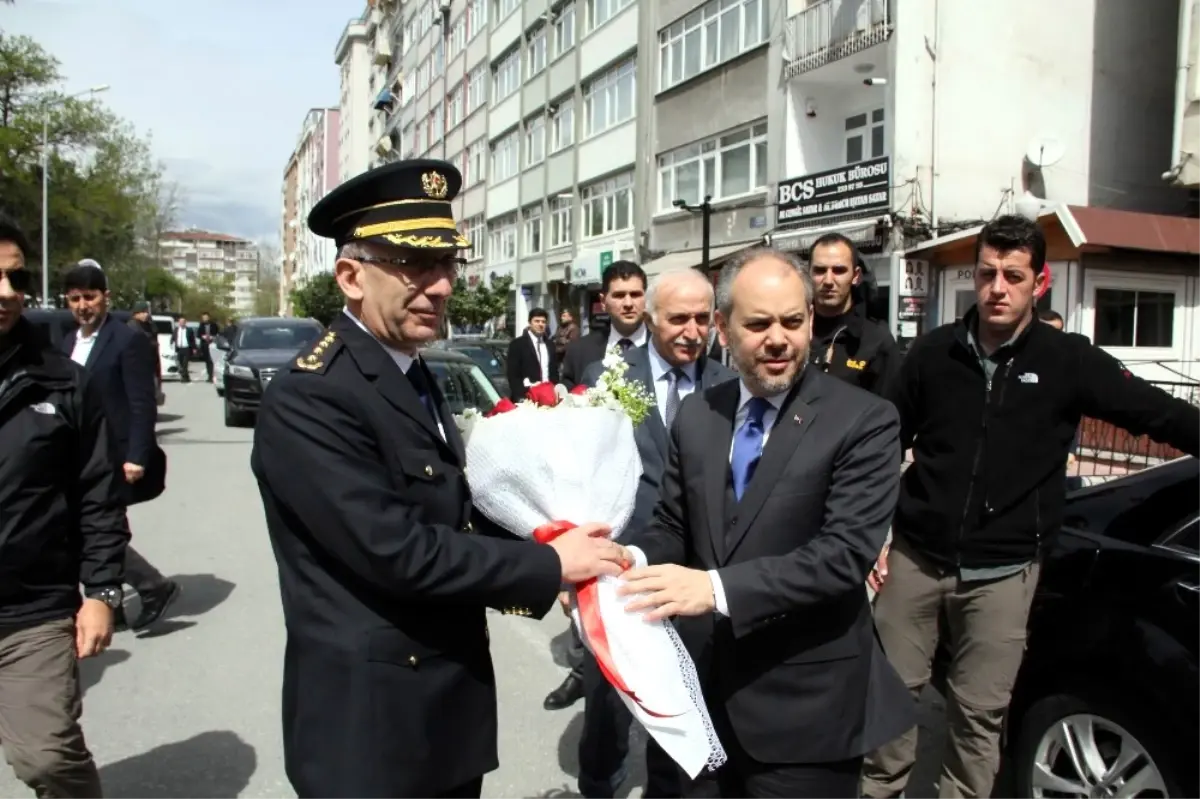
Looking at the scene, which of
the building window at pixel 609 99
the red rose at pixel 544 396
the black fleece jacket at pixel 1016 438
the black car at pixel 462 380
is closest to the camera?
the red rose at pixel 544 396

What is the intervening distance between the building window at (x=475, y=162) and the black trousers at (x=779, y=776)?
47.6 meters

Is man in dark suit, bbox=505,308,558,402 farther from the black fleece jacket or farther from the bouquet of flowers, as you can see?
the bouquet of flowers

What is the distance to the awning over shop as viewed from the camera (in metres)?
23.7

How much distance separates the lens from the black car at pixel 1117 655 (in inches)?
121

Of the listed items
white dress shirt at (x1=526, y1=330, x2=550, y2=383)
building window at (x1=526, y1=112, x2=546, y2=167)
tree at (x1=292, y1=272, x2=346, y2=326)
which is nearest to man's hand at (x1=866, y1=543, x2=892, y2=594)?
white dress shirt at (x1=526, y1=330, x2=550, y2=383)

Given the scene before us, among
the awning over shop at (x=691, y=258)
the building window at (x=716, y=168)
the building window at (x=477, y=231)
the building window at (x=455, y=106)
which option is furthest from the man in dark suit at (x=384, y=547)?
the building window at (x=455, y=106)

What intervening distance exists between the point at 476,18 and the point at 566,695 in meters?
49.9

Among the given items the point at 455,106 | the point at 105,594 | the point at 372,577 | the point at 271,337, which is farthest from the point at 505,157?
the point at 372,577

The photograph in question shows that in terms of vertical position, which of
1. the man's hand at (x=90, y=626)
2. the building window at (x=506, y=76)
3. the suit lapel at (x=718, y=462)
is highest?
the building window at (x=506, y=76)

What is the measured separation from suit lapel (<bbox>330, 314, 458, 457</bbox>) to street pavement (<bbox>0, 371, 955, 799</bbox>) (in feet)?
7.73

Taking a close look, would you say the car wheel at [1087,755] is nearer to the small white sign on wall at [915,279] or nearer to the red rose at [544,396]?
the red rose at [544,396]

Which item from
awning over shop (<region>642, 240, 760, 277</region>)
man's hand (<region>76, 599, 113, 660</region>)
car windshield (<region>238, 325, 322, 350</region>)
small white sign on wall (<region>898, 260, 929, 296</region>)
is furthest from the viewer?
awning over shop (<region>642, 240, 760, 277</region>)

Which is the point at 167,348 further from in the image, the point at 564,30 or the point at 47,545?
the point at 47,545

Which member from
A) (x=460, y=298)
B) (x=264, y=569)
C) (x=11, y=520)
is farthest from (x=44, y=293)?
(x=11, y=520)
